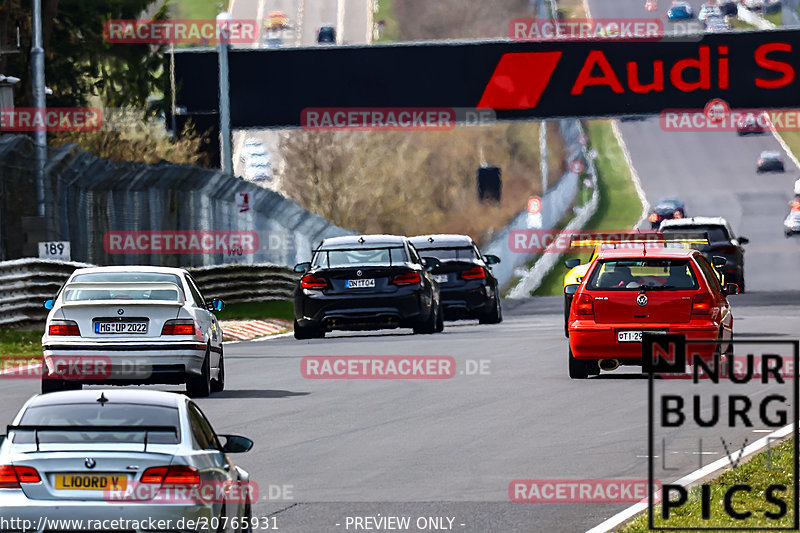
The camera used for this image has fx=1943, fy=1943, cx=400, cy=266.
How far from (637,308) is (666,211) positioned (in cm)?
5746

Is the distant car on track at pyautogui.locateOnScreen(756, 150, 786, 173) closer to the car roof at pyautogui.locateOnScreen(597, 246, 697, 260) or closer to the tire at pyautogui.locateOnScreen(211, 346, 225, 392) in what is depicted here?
the car roof at pyautogui.locateOnScreen(597, 246, 697, 260)

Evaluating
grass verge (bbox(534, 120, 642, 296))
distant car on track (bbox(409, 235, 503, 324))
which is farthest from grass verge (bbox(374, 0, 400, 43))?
distant car on track (bbox(409, 235, 503, 324))

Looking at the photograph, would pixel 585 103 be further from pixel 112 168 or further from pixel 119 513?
pixel 119 513

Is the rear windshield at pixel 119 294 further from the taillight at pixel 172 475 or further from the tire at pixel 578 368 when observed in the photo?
the taillight at pixel 172 475

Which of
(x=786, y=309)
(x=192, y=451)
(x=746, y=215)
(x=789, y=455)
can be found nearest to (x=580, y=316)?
(x=789, y=455)

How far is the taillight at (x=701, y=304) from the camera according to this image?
20.0 metres

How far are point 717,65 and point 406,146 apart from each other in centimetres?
3871

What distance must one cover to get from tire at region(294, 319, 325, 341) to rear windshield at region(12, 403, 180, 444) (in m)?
18.8

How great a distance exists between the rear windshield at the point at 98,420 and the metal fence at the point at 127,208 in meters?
21.3

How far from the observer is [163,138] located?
175 ft

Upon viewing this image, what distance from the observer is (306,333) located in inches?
1117

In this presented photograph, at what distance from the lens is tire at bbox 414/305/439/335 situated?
28.4 meters

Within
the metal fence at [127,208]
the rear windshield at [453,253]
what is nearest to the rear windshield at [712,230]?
the rear windshield at [453,253]

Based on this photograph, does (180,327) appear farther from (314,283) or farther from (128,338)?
(314,283)
